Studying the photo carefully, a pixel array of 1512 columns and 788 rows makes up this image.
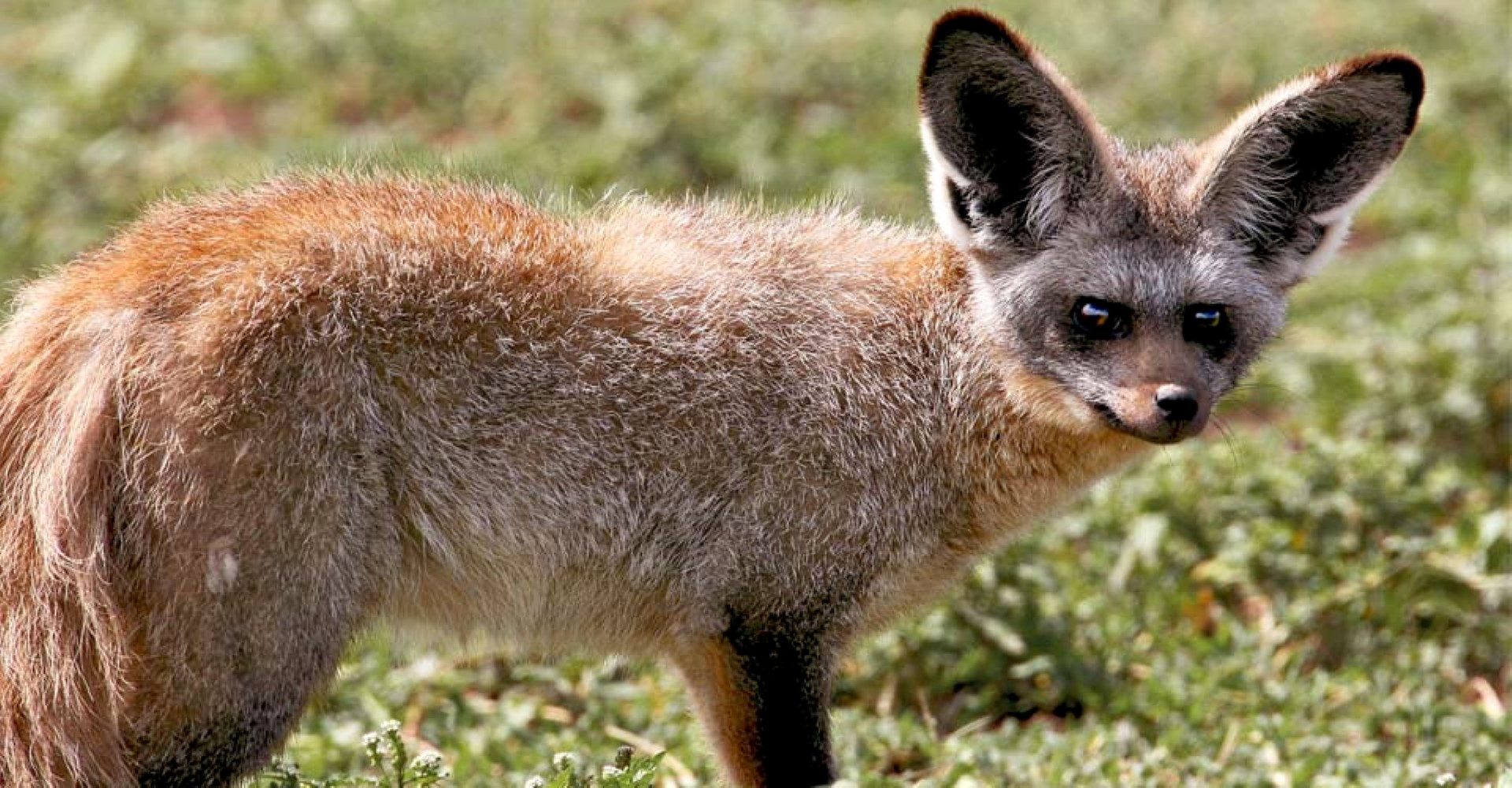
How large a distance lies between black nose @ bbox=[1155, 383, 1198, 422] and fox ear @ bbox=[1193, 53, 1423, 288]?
0.72 metres

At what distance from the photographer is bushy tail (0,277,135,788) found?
490 cm

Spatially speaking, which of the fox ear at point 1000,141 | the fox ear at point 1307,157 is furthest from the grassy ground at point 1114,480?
the fox ear at point 1307,157

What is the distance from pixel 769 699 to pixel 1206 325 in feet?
6.05

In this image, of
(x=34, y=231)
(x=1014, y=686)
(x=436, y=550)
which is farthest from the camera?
(x=34, y=231)

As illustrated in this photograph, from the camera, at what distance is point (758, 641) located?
573 cm

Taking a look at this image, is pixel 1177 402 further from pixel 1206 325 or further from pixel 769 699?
pixel 769 699

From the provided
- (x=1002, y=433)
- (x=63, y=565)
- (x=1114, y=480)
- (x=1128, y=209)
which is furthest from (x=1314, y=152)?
(x=63, y=565)

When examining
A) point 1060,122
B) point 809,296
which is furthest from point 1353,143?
point 809,296

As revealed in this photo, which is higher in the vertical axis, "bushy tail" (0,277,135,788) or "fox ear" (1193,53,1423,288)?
"fox ear" (1193,53,1423,288)

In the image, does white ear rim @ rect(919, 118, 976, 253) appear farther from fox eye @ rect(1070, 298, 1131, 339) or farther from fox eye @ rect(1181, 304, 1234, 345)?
fox eye @ rect(1181, 304, 1234, 345)

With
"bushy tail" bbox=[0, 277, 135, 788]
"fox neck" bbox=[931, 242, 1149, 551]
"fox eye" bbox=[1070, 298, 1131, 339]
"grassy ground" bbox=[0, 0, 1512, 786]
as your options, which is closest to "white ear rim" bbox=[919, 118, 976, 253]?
"fox neck" bbox=[931, 242, 1149, 551]

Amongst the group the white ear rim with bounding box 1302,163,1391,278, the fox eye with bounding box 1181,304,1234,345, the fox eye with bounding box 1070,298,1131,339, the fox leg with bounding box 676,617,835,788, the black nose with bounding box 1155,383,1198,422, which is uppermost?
the white ear rim with bounding box 1302,163,1391,278

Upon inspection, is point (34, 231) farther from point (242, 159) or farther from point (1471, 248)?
point (1471, 248)

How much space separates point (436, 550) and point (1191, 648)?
11.2 ft
